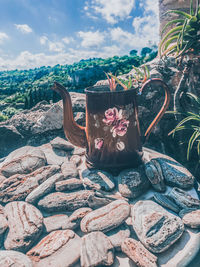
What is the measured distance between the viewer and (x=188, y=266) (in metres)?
0.88

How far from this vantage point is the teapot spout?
1.30 m

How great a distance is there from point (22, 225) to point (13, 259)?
16 cm

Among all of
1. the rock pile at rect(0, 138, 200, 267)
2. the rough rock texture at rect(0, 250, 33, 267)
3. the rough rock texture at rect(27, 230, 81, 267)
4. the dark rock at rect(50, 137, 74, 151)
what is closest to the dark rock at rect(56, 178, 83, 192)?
the rock pile at rect(0, 138, 200, 267)

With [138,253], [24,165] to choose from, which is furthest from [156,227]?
[24,165]

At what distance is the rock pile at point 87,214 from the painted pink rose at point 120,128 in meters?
0.24

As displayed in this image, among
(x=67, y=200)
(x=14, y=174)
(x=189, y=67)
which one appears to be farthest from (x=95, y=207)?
(x=189, y=67)

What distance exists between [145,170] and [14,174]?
854mm

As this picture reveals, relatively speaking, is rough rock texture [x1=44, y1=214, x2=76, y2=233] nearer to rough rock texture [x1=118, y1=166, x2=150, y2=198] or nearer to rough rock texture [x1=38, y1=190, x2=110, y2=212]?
rough rock texture [x1=38, y1=190, x2=110, y2=212]

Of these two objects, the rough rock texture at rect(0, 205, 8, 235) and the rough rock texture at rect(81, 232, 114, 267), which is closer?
the rough rock texture at rect(81, 232, 114, 267)

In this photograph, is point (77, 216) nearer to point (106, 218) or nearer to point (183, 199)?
point (106, 218)

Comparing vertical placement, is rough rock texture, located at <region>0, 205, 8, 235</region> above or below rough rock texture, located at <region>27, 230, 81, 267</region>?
above

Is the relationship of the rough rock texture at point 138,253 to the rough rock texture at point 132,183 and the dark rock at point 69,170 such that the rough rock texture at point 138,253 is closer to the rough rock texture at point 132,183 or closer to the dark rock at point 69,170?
the rough rock texture at point 132,183

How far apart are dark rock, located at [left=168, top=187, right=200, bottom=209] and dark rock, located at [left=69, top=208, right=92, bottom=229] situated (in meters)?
0.46

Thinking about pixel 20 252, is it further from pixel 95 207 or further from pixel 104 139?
pixel 104 139
